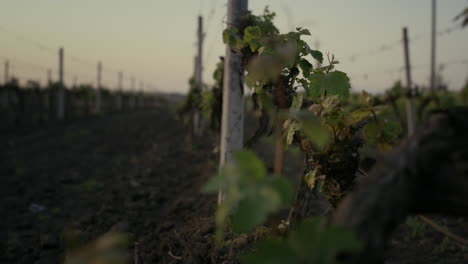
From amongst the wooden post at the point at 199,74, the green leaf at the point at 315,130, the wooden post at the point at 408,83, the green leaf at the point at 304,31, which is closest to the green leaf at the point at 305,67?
the green leaf at the point at 304,31

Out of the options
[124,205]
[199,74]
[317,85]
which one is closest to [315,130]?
[317,85]

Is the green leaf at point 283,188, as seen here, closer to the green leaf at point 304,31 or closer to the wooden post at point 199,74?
the green leaf at point 304,31

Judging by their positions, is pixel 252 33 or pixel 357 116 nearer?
pixel 357 116

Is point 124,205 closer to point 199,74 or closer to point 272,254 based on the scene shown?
point 272,254

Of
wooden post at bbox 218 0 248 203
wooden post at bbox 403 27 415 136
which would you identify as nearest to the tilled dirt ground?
wooden post at bbox 218 0 248 203

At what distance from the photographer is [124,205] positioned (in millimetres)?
5602

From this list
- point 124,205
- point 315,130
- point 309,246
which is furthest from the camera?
point 124,205

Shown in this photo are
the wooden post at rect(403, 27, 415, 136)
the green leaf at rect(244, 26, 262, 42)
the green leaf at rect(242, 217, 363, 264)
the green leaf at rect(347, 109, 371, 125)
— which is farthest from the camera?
the wooden post at rect(403, 27, 415, 136)

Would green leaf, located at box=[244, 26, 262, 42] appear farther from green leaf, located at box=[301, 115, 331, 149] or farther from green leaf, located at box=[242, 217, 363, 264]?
green leaf, located at box=[242, 217, 363, 264]

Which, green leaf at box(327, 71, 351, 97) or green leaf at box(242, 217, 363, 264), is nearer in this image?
green leaf at box(242, 217, 363, 264)

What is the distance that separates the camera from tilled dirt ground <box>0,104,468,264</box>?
392cm

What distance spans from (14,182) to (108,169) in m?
1.81

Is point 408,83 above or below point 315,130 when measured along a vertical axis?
above

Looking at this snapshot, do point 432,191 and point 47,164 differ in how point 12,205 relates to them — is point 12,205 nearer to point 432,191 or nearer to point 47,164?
point 47,164
